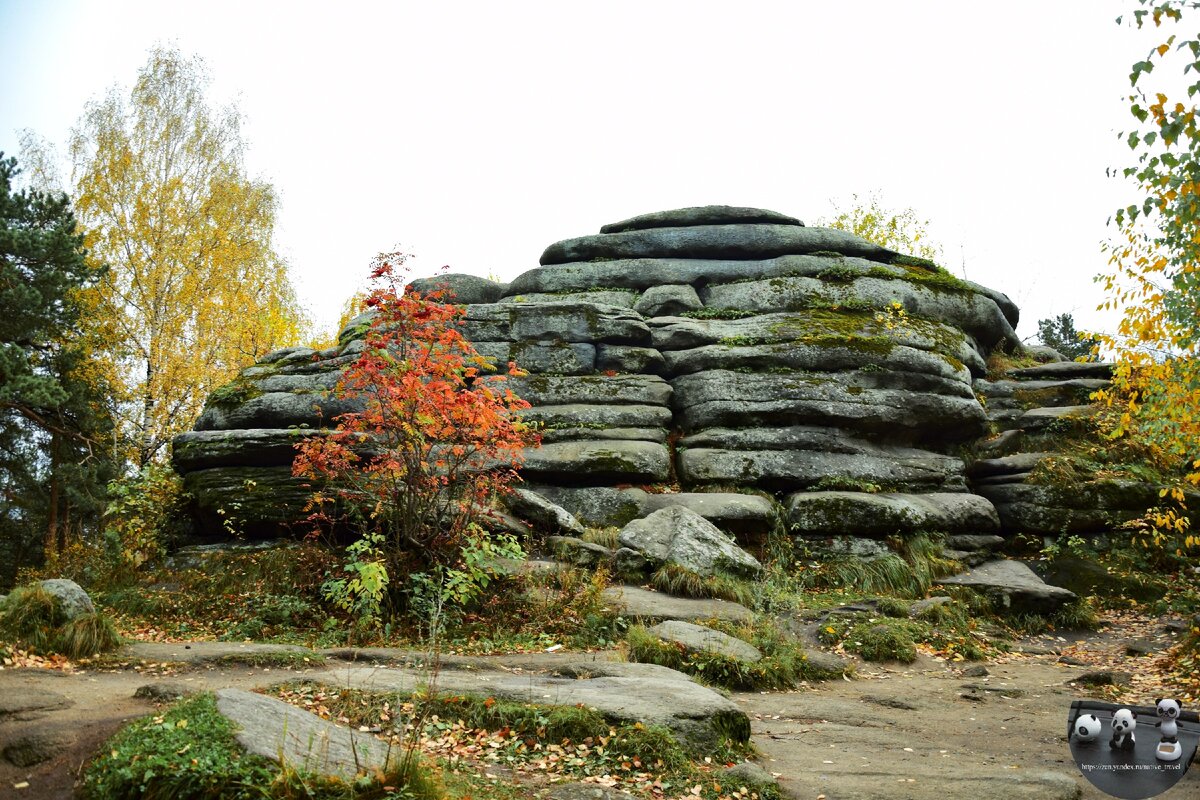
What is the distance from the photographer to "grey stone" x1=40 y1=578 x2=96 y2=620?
26.1ft

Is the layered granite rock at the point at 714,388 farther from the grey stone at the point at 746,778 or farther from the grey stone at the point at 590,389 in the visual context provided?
the grey stone at the point at 746,778

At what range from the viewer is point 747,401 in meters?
15.7

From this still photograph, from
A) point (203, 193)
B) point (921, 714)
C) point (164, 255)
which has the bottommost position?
point (921, 714)

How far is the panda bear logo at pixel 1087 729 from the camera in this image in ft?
12.2

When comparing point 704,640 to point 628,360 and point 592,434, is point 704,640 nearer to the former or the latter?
point 592,434

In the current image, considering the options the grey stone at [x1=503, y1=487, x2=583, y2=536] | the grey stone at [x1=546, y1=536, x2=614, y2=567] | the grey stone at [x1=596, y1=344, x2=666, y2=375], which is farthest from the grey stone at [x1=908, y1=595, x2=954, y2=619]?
the grey stone at [x1=596, y1=344, x2=666, y2=375]

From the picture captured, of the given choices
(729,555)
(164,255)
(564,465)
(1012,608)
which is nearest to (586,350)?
(564,465)

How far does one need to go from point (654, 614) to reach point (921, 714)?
341 cm

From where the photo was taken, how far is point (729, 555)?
39.0 ft

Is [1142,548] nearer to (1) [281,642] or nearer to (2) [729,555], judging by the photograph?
(2) [729,555]

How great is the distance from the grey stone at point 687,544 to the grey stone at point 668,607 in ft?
2.30

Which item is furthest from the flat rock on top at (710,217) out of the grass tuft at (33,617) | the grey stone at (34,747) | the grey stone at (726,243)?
the grey stone at (34,747)

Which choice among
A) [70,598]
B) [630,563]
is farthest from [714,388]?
[70,598]

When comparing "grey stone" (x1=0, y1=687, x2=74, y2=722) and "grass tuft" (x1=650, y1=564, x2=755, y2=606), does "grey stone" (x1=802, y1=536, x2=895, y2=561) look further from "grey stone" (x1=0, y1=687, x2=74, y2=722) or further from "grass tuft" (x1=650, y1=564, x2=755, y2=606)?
"grey stone" (x1=0, y1=687, x2=74, y2=722)
